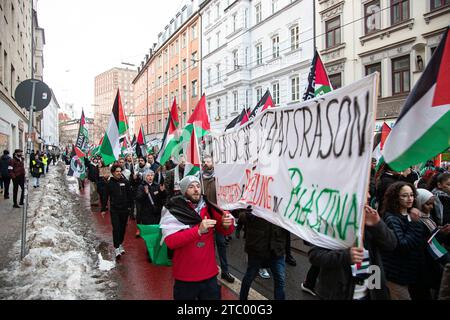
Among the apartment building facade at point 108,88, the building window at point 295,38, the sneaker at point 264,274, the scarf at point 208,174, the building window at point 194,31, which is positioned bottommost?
the sneaker at point 264,274

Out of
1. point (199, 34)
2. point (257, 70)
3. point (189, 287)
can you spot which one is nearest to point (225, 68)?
point (257, 70)

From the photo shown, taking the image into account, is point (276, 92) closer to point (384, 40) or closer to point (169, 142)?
point (384, 40)

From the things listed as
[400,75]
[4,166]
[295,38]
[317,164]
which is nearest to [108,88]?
[295,38]

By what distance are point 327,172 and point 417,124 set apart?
741 mm

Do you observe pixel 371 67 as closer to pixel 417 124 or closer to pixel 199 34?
pixel 417 124

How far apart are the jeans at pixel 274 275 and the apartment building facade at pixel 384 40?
14932 millimetres

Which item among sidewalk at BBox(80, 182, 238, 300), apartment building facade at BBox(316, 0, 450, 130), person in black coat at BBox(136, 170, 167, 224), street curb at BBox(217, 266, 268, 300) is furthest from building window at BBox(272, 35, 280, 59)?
street curb at BBox(217, 266, 268, 300)

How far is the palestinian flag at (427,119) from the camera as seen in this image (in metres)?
2.57

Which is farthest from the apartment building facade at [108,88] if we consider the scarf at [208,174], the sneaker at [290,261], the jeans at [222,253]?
the jeans at [222,253]

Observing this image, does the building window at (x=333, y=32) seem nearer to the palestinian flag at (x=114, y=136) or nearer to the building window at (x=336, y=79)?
the building window at (x=336, y=79)

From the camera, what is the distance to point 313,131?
3057mm

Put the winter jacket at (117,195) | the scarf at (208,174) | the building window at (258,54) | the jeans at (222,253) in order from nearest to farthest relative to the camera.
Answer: the jeans at (222,253) → the winter jacket at (117,195) → the scarf at (208,174) → the building window at (258,54)

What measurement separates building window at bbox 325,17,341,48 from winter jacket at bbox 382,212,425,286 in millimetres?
18346

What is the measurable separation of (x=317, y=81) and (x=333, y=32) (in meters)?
15.4
